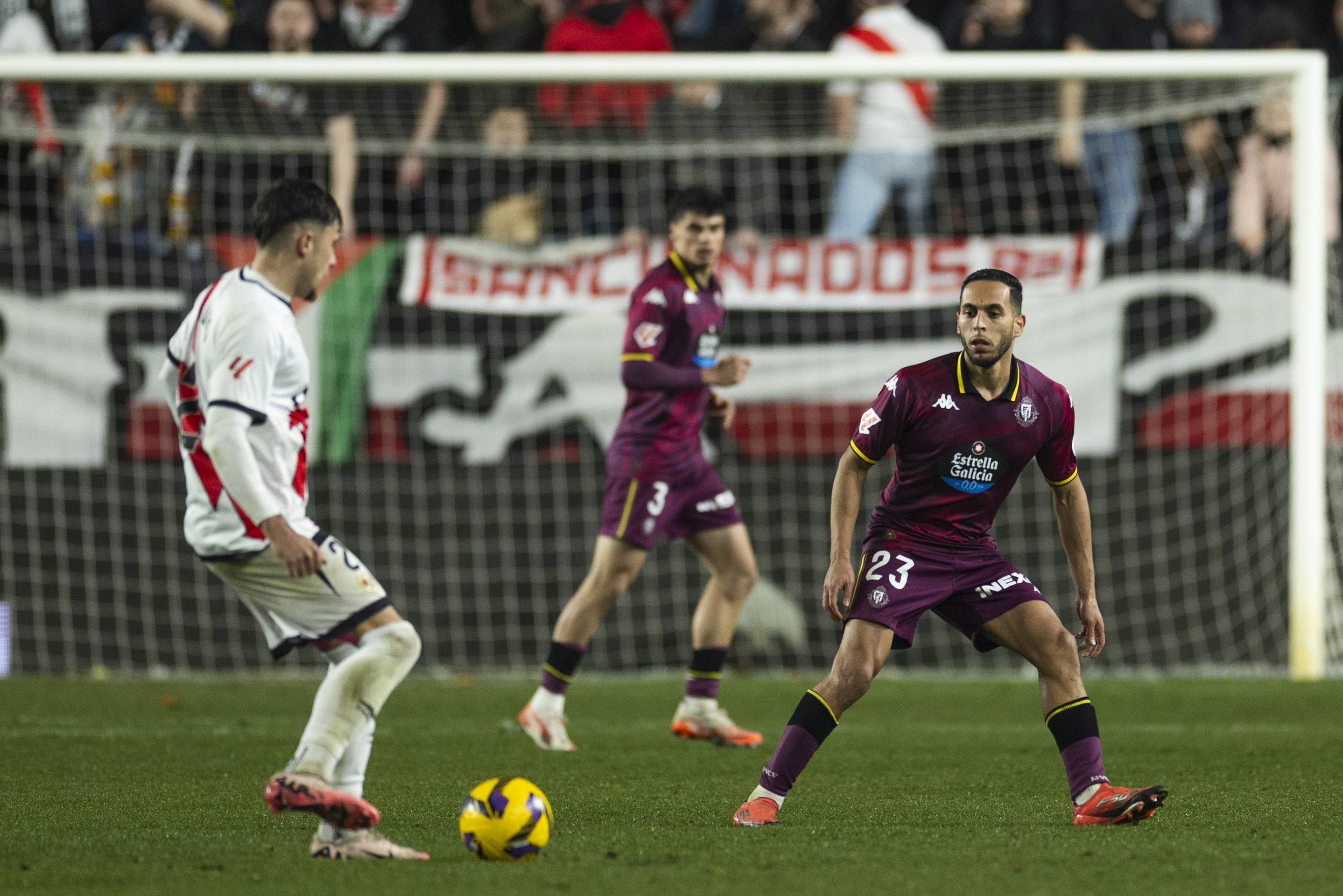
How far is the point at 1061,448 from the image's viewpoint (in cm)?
481

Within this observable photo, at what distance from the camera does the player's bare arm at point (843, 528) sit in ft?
14.6

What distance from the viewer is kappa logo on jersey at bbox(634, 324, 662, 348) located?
6.74 metres

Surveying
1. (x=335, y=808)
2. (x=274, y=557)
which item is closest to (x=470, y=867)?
(x=335, y=808)

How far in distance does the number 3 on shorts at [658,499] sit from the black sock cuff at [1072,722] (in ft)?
7.99

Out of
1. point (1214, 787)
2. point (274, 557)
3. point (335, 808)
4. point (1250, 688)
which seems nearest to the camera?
point (335, 808)

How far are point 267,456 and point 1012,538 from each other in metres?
6.73

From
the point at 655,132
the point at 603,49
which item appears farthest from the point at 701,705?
the point at 603,49

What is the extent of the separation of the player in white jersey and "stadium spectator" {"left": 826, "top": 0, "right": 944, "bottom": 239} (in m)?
6.42

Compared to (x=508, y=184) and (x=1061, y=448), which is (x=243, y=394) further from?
(x=508, y=184)

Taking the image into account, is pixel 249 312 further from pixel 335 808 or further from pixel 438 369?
pixel 438 369

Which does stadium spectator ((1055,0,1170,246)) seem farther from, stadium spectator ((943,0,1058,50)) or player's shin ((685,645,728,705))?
player's shin ((685,645,728,705))

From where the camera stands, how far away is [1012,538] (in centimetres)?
997

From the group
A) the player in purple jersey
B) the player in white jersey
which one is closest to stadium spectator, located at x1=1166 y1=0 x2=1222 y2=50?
the player in purple jersey

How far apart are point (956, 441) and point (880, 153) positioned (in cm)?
612
